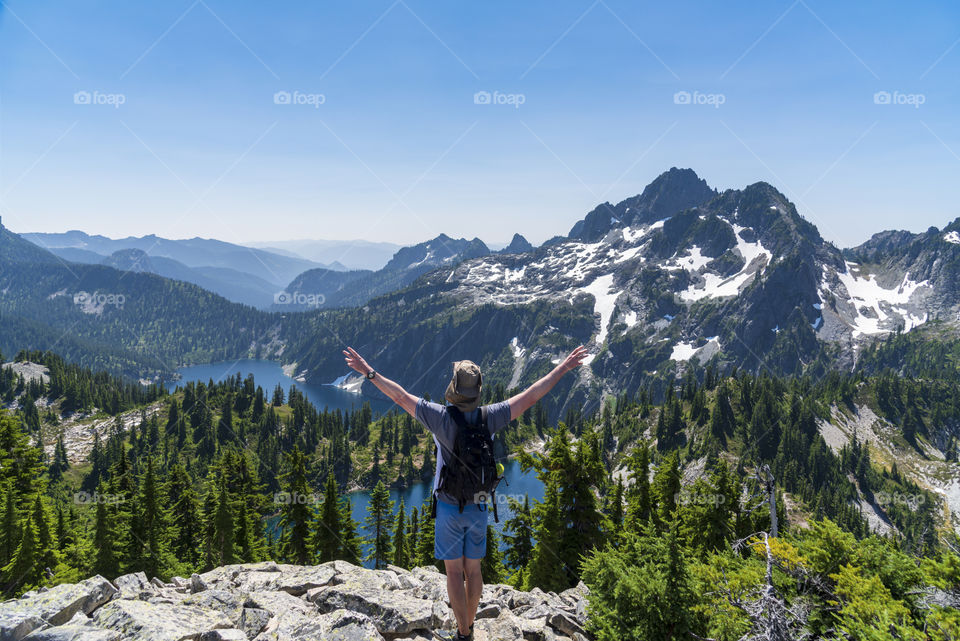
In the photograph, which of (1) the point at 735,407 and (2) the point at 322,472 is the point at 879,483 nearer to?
(1) the point at 735,407

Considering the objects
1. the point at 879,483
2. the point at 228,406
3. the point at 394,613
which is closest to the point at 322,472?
the point at 228,406

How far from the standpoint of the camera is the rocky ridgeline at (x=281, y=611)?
355 inches

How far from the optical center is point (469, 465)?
23.8 ft

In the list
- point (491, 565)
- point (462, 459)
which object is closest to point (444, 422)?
point (462, 459)

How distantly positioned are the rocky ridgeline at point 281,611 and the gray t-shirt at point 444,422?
4.74m

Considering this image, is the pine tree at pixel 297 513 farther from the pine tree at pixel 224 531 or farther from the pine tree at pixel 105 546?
the pine tree at pixel 105 546

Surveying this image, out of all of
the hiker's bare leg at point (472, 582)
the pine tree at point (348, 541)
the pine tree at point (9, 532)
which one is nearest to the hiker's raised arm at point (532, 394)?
the hiker's bare leg at point (472, 582)

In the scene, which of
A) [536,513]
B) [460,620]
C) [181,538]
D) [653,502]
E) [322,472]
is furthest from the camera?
[322,472]

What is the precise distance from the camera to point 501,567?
38375 millimetres

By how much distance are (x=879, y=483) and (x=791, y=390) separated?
1535 inches

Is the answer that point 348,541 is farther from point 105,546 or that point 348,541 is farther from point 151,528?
point 105,546

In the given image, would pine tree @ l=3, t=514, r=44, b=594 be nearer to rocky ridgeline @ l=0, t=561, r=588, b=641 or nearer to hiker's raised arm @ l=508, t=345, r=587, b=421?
rocky ridgeline @ l=0, t=561, r=588, b=641

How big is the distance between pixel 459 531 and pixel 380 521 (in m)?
47.6

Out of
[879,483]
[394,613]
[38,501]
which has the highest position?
[394,613]
